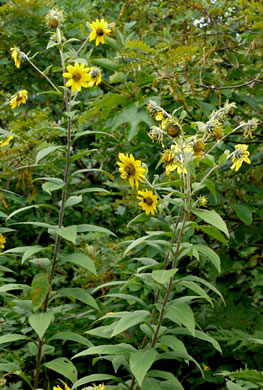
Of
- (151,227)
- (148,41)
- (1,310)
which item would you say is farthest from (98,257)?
(148,41)

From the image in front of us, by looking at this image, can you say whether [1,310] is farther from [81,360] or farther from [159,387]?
[81,360]

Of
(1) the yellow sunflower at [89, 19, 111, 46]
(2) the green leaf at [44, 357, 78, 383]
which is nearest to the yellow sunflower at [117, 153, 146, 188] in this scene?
(1) the yellow sunflower at [89, 19, 111, 46]

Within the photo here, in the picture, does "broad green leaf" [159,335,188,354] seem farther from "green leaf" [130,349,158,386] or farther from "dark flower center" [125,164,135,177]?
"dark flower center" [125,164,135,177]

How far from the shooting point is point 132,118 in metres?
2.35

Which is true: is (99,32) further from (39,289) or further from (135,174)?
(39,289)

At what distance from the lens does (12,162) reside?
119 inches

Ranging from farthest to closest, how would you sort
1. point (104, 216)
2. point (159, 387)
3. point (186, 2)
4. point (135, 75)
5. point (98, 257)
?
point (104, 216) < point (98, 257) < point (186, 2) < point (135, 75) < point (159, 387)

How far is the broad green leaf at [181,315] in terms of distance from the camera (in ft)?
5.64

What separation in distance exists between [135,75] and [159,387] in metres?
1.49

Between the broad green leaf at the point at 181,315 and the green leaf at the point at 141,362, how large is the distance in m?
0.15

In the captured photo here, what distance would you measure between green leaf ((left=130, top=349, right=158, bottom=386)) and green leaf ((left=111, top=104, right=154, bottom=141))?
0.94 m

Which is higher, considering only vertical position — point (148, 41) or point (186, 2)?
point (186, 2)

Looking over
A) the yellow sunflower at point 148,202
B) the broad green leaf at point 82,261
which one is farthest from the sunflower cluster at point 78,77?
the broad green leaf at point 82,261

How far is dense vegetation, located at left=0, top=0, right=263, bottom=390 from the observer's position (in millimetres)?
1892
